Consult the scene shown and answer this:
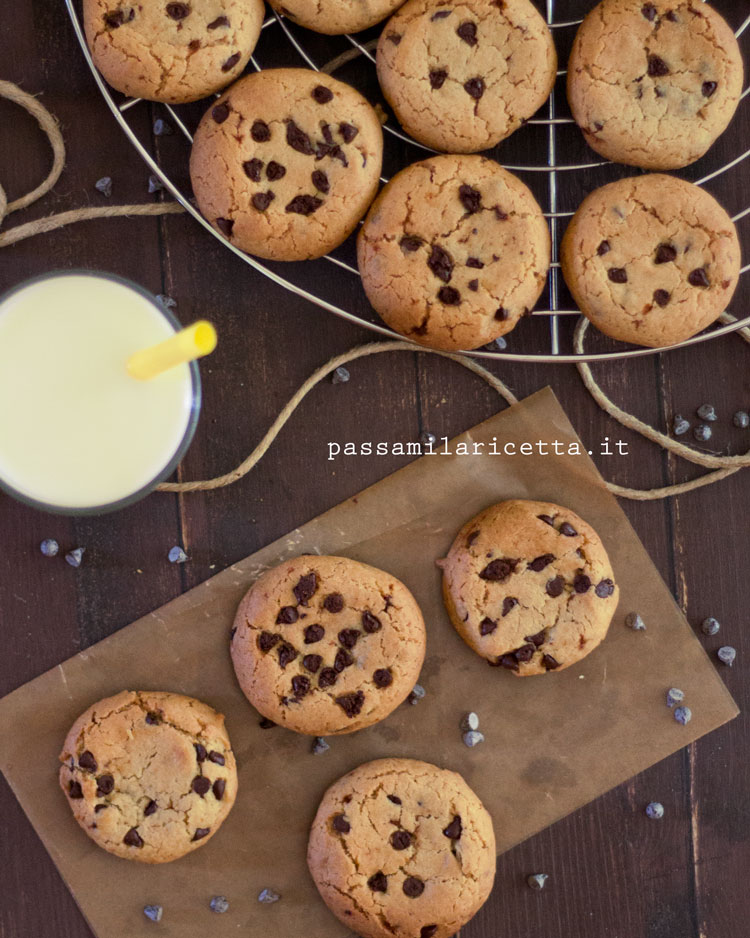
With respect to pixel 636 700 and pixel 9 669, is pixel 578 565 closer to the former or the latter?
pixel 636 700

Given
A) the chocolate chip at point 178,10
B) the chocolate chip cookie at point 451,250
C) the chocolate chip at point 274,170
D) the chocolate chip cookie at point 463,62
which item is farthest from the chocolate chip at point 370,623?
the chocolate chip at point 178,10

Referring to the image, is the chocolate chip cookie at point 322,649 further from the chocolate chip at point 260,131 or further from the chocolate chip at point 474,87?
the chocolate chip at point 474,87

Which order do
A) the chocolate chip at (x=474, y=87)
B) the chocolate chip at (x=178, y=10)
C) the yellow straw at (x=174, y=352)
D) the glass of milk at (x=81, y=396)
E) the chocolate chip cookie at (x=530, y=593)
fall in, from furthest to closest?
the chocolate chip cookie at (x=530, y=593) → the chocolate chip at (x=474, y=87) → the chocolate chip at (x=178, y=10) → the glass of milk at (x=81, y=396) → the yellow straw at (x=174, y=352)

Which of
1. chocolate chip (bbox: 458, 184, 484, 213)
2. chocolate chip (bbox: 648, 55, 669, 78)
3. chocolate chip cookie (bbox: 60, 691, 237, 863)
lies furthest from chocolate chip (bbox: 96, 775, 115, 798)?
chocolate chip (bbox: 648, 55, 669, 78)

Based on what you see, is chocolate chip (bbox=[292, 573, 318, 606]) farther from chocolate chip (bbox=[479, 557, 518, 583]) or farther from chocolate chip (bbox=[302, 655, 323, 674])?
chocolate chip (bbox=[479, 557, 518, 583])

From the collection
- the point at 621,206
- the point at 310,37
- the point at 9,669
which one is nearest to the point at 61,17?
the point at 310,37
